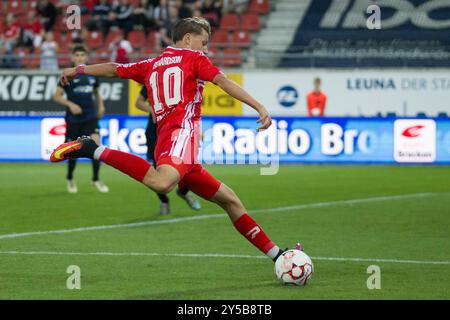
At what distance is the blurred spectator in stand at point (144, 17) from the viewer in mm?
30328

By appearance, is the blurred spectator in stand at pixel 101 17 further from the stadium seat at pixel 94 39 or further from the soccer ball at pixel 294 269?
the soccer ball at pixel 294 269

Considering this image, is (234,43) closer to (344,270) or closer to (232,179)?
(232,179)

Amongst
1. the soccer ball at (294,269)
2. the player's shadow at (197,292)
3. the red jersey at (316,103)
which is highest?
the red jersey at (316,103)

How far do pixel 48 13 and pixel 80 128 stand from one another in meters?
15.2

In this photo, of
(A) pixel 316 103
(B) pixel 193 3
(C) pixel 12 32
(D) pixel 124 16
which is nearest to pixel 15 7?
(C) pixel 12 32

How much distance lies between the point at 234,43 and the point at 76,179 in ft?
37.4

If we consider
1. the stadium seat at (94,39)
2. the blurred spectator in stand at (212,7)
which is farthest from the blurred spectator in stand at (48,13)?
the blurred spectator in stand at (212,7)

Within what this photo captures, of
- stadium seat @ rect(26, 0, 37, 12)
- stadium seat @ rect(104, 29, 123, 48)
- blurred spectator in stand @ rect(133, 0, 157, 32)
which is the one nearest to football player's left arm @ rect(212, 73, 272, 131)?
blurred spectator in stand @ rect(133, 0, 157, 32)

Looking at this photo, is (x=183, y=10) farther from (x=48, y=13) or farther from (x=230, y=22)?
(x=48, y=13)

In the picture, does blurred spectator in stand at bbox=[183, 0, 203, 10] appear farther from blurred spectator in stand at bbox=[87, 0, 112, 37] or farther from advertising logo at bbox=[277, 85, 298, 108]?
advertising logo at bbox=[277, 85, 298, 108]

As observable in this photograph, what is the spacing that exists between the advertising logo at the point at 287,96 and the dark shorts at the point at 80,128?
1151 centimetres

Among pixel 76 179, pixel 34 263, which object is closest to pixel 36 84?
pixel 76 179

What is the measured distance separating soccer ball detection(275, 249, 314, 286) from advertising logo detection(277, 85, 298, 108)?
19.5 meters

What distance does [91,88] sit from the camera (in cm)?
1698
